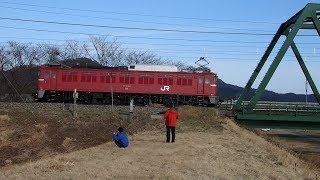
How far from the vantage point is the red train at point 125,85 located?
1647 inches

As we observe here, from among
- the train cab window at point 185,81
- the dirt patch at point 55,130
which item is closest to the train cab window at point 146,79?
the train cab window at point 185,81

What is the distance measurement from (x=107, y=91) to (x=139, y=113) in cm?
1180

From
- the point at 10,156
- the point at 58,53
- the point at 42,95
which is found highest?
the point at 58,53

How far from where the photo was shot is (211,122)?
2797 cm

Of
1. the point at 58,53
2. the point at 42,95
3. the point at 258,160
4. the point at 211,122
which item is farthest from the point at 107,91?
the point at 58,53

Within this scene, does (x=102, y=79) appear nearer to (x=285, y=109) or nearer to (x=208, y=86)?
(x=208, y=86)

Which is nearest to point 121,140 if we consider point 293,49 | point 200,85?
point 293,49

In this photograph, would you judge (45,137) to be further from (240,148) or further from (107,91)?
(107,91)

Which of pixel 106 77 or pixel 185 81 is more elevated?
pixel 106 77

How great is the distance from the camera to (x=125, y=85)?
4219 centimetres

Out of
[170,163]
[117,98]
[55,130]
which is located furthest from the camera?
[117,98]

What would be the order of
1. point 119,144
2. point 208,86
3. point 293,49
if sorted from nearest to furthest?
point 119,144
point 293,49
point 208,86

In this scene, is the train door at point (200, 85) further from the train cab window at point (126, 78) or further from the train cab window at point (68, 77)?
the train cab window at point (68, 77)

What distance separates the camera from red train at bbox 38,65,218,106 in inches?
1647
